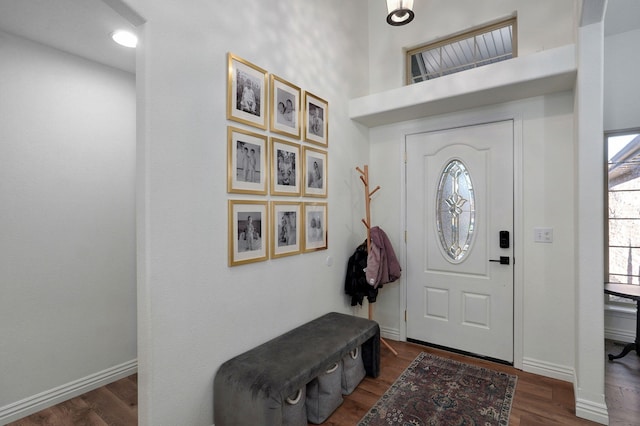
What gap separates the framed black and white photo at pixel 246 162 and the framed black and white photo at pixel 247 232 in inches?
4.1

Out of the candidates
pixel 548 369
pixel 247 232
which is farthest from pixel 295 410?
pixel 548 369

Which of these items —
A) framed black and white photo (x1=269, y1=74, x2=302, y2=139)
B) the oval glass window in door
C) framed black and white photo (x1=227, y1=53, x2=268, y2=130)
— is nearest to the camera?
framed black and white photo (x1=227, y1=53, x2=268, y2=130)

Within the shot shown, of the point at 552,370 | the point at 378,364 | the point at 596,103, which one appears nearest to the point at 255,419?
the point at 378,364

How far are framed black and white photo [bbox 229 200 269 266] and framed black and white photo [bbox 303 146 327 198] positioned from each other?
545 mm

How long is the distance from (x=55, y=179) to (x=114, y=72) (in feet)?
3.35

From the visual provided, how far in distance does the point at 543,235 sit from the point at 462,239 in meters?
→ 0.64

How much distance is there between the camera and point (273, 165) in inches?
90.8

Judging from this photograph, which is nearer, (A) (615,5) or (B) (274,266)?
(B) (274,266)

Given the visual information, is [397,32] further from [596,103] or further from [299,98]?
[596,103]

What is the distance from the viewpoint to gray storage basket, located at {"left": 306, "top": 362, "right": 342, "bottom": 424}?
80.4 inches

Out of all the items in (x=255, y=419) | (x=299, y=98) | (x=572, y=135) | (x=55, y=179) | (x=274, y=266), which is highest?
(x=299, y=98)

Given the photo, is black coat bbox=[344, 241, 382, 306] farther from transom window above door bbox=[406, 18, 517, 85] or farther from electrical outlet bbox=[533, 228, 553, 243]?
transom window above door bbox=[406, 18, 517, 85]

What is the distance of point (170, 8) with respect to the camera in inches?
66.7

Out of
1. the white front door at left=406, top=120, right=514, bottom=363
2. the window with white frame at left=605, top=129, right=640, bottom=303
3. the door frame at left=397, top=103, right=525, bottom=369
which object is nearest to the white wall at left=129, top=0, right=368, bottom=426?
the white front door at left=406, top=120, right=514, bottom=363
